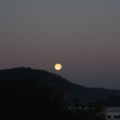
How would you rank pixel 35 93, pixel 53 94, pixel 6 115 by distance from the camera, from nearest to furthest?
1. pixel 6 115
2. pixel 35 93
3. pixel 53 94

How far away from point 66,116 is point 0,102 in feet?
28.1

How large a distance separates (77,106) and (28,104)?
27951mm

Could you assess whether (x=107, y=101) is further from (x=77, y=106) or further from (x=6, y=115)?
(x=6, y=115)

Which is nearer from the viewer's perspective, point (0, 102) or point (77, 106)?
point (0, 102)

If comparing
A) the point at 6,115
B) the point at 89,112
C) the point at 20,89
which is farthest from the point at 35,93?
the point at 89,112

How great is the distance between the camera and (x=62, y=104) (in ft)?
142

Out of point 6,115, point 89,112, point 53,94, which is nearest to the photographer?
point 6,115

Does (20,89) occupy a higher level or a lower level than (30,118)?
higher

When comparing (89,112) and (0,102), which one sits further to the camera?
(89,112)

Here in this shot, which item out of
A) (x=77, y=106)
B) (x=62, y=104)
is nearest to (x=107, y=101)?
(x=77, y=106)

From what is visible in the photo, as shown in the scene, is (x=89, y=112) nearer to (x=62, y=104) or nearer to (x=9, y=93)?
(x=62, y=104)

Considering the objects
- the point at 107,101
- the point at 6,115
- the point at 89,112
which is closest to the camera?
the point at 6,115

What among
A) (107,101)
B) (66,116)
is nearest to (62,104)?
(66,116)

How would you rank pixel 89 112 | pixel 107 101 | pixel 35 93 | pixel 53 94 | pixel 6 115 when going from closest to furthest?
1. pixel 6 115
2. pixel 35 93
3. pixel 53 94
4. pixel 89 112
5. pixel 107 101
